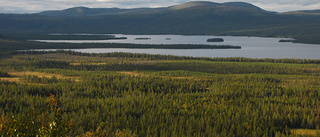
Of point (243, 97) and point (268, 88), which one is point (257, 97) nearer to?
point (243, 97)

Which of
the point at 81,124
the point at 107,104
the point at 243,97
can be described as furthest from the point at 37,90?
the point at 243,97


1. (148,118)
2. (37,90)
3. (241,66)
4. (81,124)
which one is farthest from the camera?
(241,66)

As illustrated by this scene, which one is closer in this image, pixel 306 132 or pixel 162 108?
pixel 306 132

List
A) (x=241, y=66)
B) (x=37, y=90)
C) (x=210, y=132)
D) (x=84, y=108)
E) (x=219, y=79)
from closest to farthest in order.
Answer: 1. (x=210, y=132)
2. (x=84, y=108)
3. (x=37, y=90)
4. (x=219, y=79)
5. (x=241, y=66)

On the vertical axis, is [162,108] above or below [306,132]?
above

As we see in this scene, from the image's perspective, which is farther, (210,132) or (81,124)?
(81,124)

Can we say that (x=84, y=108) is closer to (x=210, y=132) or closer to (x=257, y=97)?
(x=210, y=132)

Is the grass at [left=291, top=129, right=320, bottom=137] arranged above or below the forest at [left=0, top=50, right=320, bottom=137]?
below

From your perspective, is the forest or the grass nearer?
the forest

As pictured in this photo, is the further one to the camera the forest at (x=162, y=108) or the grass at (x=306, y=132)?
the grass at (x=306, y=132)

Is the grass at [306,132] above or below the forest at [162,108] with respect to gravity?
below
